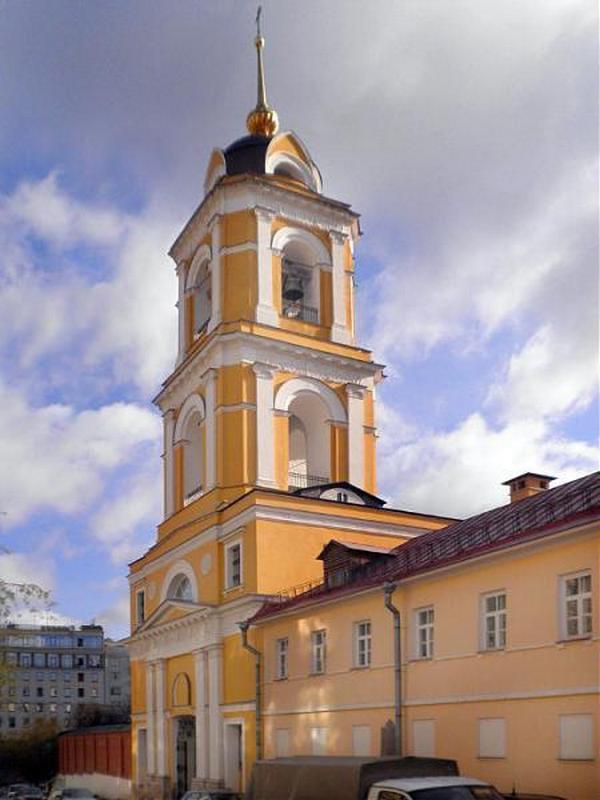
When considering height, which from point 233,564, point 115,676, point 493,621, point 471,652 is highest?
point 233,564

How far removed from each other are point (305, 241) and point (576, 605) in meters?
23.2

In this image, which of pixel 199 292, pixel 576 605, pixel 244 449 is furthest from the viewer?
pixel 199 292

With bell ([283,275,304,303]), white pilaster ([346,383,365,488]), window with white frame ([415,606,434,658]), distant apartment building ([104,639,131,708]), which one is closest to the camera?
window with white frame ([415,606,434,658])

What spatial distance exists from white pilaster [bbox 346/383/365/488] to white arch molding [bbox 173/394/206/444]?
5356mm

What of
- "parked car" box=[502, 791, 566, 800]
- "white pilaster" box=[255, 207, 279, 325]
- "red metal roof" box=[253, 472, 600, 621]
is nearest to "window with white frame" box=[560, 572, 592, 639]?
"red metal roof" box=[253, 472, 600, 621]

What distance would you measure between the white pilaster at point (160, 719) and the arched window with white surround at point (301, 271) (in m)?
13.9

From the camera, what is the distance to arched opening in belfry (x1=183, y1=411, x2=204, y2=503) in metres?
40.2

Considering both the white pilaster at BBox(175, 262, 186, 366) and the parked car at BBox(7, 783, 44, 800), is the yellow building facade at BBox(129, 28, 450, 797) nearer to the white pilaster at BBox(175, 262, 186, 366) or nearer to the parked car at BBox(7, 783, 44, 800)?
the white pilaster at BBox(175, 262, 186, 366)

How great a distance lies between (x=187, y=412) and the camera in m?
40.0

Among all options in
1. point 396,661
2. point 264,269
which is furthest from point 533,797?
point 264,269

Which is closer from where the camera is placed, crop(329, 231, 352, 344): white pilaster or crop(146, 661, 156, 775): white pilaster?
crop(146, 661, 156, 775): white pilaster

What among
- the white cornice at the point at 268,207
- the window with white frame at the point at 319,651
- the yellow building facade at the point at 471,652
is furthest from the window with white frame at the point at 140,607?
the window with white frame at the point at 319,651

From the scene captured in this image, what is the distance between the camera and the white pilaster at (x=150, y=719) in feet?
126

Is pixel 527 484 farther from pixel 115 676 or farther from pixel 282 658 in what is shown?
pixel 115 676
